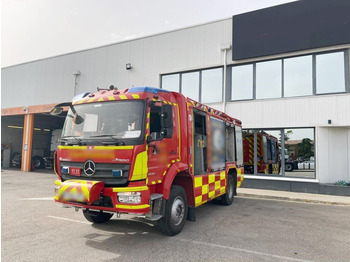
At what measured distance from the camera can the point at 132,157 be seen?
4246 millimetres

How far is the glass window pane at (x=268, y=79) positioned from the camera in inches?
468

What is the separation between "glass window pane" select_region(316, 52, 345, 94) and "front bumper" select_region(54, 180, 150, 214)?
991 centimetres

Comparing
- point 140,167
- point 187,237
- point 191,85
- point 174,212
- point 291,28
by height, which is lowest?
point 187,237

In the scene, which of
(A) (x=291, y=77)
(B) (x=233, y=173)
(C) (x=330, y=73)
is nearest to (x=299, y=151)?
(A) (x=291, y=77)

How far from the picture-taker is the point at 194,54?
45.3 ft

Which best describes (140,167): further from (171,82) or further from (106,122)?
(171,82)

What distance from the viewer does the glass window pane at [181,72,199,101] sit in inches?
548

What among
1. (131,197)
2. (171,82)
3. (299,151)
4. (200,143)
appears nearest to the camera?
(131,197)

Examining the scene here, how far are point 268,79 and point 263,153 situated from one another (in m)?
3.59

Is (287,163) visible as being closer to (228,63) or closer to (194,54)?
(228,63)

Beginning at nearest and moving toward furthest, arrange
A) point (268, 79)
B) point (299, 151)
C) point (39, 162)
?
point (299, 151), point (268, 79), point (39, 162)

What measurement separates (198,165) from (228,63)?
27.5ft

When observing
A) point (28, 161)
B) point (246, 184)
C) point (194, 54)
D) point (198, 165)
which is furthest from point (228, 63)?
point (28, 161)

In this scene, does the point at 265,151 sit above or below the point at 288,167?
above
